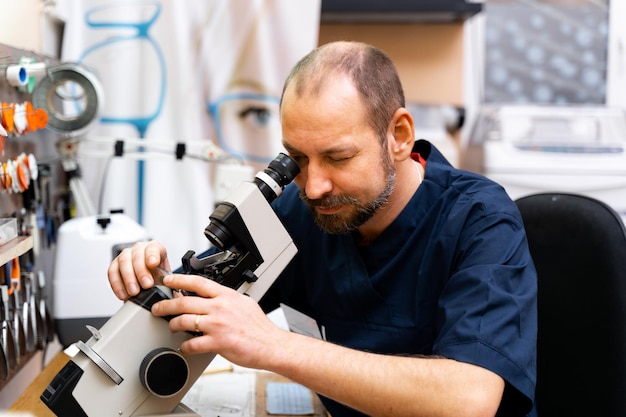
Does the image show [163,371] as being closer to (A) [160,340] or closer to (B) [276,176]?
(A) [160,340]

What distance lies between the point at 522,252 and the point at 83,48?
63.1 inches

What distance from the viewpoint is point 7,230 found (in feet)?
4.12

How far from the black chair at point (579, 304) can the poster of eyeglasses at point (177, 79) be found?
113 cm

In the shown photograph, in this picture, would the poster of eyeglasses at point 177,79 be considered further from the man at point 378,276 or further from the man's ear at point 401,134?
the man's ear at point 401,134

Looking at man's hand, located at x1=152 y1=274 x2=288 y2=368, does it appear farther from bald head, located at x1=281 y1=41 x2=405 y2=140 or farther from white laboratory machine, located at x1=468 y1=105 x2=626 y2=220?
white laboratory machine, located at x1=468 y1=105 x2=626 y2=220

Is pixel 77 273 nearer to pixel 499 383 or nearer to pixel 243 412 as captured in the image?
pixel 243 412

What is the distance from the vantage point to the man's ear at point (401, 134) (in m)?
1.26

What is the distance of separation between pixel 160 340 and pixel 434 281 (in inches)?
21.2

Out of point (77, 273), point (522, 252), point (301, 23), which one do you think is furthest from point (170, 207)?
point (522, 252)

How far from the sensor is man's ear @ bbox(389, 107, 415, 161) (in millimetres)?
1256

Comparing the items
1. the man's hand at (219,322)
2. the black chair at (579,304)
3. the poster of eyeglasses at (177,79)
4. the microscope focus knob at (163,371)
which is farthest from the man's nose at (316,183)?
the poster of eyeglasses at (177,79)

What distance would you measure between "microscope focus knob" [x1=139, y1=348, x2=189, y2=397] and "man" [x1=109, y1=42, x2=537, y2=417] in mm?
56

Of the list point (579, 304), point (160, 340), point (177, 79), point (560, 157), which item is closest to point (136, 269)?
point (160, 340)

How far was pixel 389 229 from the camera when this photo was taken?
4.41ft
